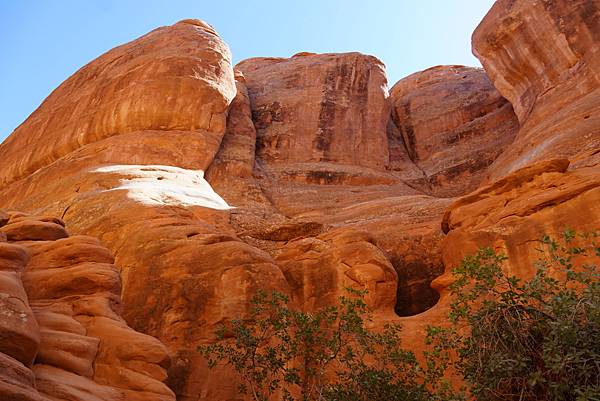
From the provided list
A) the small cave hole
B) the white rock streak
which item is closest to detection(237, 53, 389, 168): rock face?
the white rock streak

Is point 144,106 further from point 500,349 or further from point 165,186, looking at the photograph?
point 500,349

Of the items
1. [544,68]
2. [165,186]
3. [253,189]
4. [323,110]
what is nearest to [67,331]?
[165,186]

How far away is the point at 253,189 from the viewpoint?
35.2 meters

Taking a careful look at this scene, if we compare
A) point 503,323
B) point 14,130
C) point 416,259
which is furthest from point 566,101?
point 14,130

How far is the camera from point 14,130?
41.2 metres

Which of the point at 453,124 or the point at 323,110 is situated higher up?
the point at 453,124

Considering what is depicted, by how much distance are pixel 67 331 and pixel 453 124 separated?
4074 cm

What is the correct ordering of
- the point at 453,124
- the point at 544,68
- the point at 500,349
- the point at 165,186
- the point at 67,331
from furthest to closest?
the point at 453,124, the point at 544,68, the point at 165,186, the point at 67,331, the point at 500,349

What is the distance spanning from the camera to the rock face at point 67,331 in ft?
29.9

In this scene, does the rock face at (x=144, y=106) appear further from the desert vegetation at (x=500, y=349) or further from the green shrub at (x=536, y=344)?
the green shrub at (x=536, y=344)

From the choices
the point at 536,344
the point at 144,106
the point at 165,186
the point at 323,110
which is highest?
the point at 323,110

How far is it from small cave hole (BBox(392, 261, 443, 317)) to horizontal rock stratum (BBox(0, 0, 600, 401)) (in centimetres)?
6

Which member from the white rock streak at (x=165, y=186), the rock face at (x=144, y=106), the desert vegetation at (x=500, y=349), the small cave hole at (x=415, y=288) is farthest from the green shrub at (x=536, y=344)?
the rock face at (x=144, y=106)

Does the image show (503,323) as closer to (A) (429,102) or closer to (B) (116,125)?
(B) (116,125)
